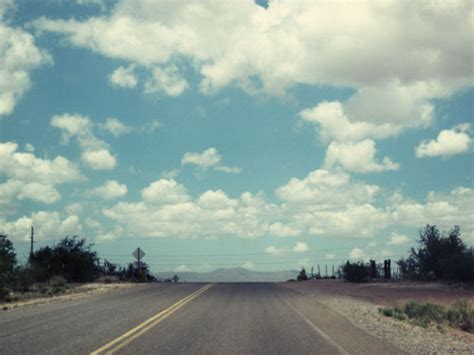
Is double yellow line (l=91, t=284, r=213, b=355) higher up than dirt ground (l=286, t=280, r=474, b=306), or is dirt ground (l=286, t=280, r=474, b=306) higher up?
double yellow line (l=91, t=284, r=213, b=355)

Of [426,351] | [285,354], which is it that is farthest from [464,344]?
[285,354]

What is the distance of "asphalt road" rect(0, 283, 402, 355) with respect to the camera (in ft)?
37.7

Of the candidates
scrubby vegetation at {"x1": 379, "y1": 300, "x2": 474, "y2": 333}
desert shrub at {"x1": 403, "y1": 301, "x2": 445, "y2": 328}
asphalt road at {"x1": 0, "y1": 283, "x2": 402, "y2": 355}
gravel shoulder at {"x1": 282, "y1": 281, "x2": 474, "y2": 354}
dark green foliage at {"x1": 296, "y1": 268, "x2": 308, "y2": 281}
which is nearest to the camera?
asphalt road at {"x1": 0, "y1": 283, "x2": 402, "y2": 355}

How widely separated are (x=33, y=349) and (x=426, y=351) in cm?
827

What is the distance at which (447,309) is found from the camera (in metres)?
19.5

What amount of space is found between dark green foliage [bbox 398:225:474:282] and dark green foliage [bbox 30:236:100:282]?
3304 centimetres

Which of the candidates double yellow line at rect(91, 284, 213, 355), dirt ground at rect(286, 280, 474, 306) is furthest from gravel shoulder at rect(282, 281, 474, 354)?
double yellow line at rect(91, 284, 213, 355)

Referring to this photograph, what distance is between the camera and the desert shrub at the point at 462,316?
58.0ft

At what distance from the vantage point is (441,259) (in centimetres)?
4906

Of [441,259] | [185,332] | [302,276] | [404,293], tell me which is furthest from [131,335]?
[302,276]

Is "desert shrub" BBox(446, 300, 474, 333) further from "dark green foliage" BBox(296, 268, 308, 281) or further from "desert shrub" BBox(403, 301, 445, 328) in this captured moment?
"dark green foliage" BBox(296, 268, 308, 281)

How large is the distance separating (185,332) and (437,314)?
946cm

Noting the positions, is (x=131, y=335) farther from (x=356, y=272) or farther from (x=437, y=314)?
(x=356, y=272)

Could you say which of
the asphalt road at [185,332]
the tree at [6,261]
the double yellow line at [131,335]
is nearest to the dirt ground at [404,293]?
the asphalt road at [185,332]
